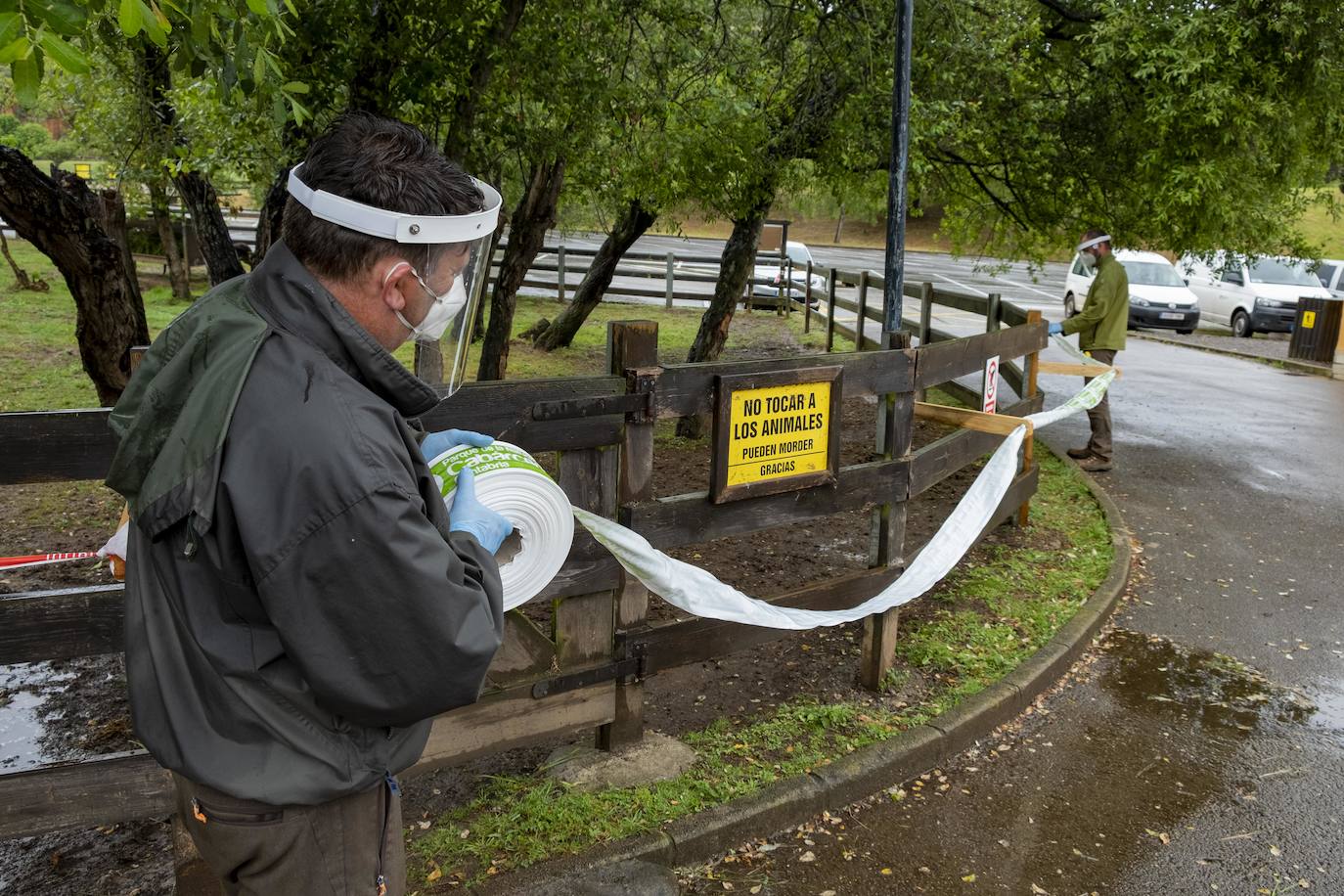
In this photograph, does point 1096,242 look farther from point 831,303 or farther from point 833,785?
point 833,785

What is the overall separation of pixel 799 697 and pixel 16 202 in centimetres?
532

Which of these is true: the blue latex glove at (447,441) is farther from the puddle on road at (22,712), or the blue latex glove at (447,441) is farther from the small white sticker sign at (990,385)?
the small white sticker sign at (990,385)

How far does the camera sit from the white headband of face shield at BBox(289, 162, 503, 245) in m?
1.72

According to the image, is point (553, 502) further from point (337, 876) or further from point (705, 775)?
point (705, 775)

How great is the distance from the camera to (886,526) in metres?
4.89

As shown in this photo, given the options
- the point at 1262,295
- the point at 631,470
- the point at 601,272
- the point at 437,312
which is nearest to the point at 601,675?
the point at 631,470

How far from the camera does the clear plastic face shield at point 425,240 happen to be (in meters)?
1.73

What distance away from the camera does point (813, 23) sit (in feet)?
30.3

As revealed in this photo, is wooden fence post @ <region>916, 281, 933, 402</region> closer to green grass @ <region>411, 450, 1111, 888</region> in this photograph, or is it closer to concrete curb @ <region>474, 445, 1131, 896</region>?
green grass @ <region>411, 450, 1111, 888</region>

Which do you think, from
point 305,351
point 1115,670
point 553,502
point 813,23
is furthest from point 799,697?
point 813,23

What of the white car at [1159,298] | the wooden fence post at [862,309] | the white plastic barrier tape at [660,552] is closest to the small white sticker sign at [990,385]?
the white plastic barrier tape at [660,552]

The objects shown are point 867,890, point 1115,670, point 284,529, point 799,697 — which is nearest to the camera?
point 284,529

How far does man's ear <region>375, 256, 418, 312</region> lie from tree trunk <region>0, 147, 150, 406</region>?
5705 millimetres

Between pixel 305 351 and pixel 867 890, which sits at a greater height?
pixel 305 351
